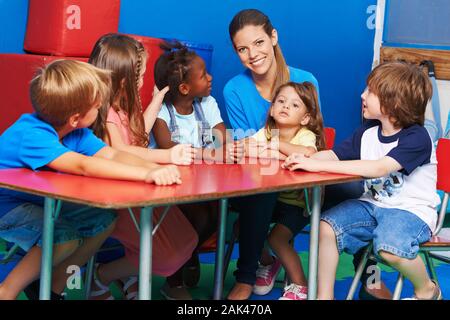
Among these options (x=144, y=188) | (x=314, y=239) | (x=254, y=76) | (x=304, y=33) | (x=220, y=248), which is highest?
(x=304, y=33)

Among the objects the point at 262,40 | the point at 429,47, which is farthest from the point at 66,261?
the point at 429,47

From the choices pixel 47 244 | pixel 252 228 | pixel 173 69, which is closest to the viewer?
pixel 47 244

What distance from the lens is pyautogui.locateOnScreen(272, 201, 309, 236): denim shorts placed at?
3.89 metres

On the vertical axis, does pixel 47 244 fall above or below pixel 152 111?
below

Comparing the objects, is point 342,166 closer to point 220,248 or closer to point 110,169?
point 220,248

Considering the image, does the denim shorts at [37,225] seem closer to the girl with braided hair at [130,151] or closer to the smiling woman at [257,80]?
the girl with braided hair at [130,151]

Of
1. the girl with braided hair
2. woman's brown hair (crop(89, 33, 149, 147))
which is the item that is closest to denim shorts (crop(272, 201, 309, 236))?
the girl with braided hair

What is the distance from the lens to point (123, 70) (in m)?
3.61

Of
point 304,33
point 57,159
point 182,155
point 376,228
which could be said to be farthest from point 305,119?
point 304,33

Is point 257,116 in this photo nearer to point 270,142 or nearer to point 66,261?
point 270,142

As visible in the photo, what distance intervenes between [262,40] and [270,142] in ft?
2.19

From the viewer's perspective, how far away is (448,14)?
5891mm

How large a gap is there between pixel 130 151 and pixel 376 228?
1.06 m

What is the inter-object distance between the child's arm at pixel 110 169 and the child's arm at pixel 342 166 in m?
0.71
